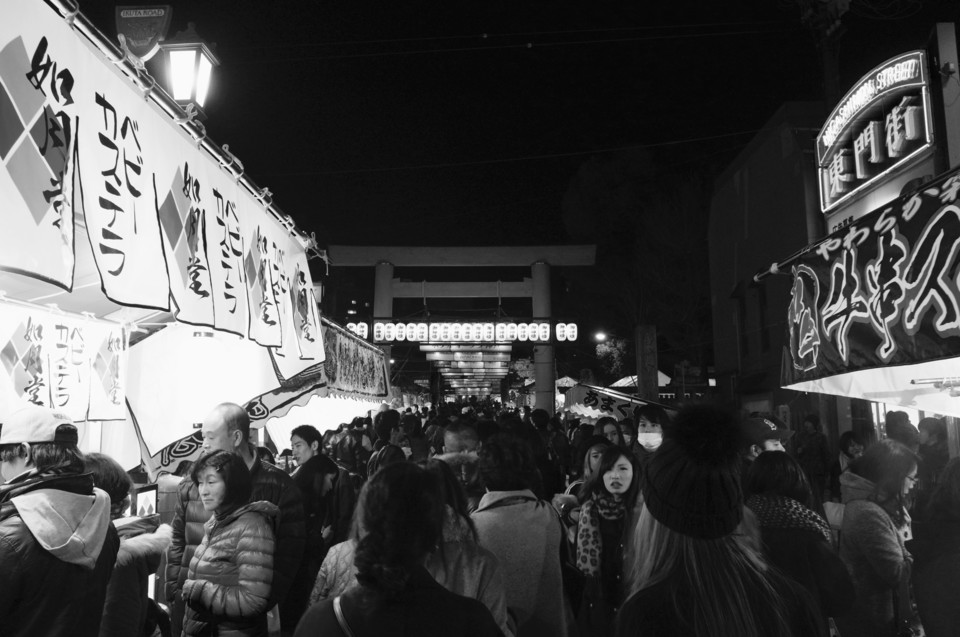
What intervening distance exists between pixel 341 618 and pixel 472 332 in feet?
82.4

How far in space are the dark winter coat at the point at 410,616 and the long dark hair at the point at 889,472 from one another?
371cm

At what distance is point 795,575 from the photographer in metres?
3.60

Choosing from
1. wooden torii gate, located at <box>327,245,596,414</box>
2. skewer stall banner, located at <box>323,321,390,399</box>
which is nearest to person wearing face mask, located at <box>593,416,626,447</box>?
skewer stall banner, located at <box>323,321,390,399</box>

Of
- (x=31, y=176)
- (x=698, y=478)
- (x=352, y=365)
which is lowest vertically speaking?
(x=698, y=478)

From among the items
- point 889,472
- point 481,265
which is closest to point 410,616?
point 889,472

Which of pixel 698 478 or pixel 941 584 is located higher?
pixel 698 478

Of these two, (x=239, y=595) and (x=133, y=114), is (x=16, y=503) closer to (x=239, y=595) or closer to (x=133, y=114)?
(x=239, y=595)

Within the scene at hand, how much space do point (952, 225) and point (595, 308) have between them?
2783 centimetres

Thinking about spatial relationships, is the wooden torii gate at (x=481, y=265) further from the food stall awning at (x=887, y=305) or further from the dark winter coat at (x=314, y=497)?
the food stall awning at (x=887, y=305)

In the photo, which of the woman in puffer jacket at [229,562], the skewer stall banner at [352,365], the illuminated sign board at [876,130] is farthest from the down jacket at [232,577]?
the illuminated sign board at [876,130]


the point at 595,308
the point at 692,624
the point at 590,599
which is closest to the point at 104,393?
the point at 590,599

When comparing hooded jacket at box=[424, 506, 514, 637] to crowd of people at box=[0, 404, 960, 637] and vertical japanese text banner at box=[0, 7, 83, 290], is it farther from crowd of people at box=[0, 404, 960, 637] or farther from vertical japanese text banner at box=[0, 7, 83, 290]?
vertical japanese text banner at box=[0, 7, 83, 290]

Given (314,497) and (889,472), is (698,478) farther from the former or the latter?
(314,497)

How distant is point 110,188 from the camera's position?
3484mm
